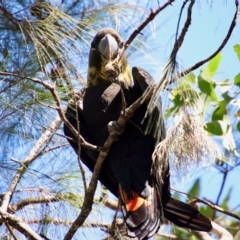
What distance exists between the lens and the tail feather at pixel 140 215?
218 centimetres

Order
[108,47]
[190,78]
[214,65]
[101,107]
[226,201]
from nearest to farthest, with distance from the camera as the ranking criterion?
Answer: [190,78] → [214,65] → [101,107] → [108,47] → [226,201]

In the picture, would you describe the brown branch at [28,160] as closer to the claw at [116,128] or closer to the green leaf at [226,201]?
the claw at [116,128]

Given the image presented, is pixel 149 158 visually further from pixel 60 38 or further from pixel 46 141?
pixel 60 38

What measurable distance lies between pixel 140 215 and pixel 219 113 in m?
Answer: 0.49

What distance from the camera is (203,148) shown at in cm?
186

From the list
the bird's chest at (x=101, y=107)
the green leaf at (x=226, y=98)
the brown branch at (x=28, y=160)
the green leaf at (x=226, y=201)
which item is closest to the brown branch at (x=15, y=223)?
the brown branch at (x=28, y=160)

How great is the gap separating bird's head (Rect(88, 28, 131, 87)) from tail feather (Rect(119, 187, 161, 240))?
0.49 metres

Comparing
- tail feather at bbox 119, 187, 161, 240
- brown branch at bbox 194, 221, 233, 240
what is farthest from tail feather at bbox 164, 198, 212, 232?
Answer: brown branch at bbox 194, 221, 233, 240

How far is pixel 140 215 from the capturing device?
2.23 meters

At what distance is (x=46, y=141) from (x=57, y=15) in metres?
0.49

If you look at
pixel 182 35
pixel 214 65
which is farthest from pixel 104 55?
pixel 182 35

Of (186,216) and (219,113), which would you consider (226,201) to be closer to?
(186,216)

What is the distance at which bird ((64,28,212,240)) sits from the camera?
2.23 m

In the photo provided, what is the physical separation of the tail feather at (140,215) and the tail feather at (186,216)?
13 centimetres
